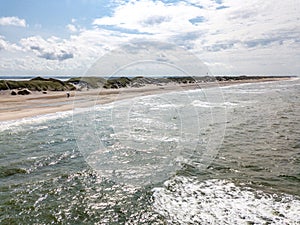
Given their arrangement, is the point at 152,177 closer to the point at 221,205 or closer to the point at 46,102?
the point at 221,205

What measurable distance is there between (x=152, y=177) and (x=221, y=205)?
3049mm

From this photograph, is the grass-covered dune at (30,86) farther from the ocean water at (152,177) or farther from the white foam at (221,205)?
the white foam at (221,205)

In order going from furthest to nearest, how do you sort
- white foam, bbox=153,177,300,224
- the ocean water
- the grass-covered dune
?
the grass-covered dune < the ocean water < white foam, bbox=153,177,300,224

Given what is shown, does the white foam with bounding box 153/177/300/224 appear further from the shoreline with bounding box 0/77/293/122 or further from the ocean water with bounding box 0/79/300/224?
the shoreline with bounding box 0/77/293/122

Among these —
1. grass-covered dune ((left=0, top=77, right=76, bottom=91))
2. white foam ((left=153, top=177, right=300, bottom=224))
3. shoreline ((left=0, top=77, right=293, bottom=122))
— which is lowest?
white foam ((left=153, top=177, right=300, bottom=224))

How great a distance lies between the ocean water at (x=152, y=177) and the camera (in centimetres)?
743

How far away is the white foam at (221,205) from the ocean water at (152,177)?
27mm

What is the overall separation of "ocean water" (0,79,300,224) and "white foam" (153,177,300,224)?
0.09ft

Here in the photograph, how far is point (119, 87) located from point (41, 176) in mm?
67329

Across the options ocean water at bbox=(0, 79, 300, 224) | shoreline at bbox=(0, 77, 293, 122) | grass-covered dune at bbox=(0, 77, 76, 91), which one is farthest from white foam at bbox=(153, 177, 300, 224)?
grass-covered dune at bbox=(0, 77, 76, 91)

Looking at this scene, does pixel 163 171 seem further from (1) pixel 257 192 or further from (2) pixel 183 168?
(1) pixel 257 192

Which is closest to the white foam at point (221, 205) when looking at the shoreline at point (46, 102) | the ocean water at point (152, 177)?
the ocean water at point (152, 177)

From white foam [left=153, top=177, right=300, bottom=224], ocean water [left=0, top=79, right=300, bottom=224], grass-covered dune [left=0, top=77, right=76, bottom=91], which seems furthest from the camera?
grass-covered dune [left=0, top=77, right=76, bottom=91]

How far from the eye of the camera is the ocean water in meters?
7.43
